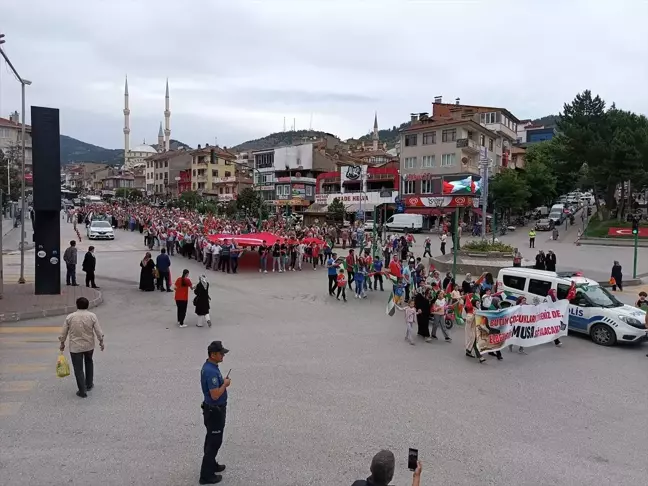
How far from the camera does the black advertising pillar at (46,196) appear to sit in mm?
16047

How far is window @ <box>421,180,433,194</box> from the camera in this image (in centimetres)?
6019

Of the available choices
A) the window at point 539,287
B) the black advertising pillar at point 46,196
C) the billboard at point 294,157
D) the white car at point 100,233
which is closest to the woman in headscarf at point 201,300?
the black advertising pillar at point 46,196

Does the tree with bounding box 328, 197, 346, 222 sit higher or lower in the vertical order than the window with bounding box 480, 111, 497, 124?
lower

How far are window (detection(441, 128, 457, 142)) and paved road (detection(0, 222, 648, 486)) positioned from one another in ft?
156

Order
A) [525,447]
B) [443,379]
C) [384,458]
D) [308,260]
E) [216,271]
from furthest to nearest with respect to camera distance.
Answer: [308,260], [216,271], [443,379], [525,447], [384,458]

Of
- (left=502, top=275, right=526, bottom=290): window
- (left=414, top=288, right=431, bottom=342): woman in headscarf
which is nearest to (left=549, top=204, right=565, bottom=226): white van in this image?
(left=502, top=275, right=526, bottom=290): window

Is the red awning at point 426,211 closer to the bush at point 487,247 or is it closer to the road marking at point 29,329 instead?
the bush at point 487,247

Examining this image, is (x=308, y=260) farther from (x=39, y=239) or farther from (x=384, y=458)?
(x=384, y=458)

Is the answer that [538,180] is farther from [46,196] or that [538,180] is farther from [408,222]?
[46,196]

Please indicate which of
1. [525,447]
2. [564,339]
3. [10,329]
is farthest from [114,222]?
[525,447]

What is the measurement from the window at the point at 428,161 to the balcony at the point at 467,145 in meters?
3.88

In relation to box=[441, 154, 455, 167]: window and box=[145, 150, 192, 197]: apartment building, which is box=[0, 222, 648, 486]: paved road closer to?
box=[441, 154, 455, 167]: window

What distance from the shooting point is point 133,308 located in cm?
1536

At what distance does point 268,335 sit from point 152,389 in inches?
171
